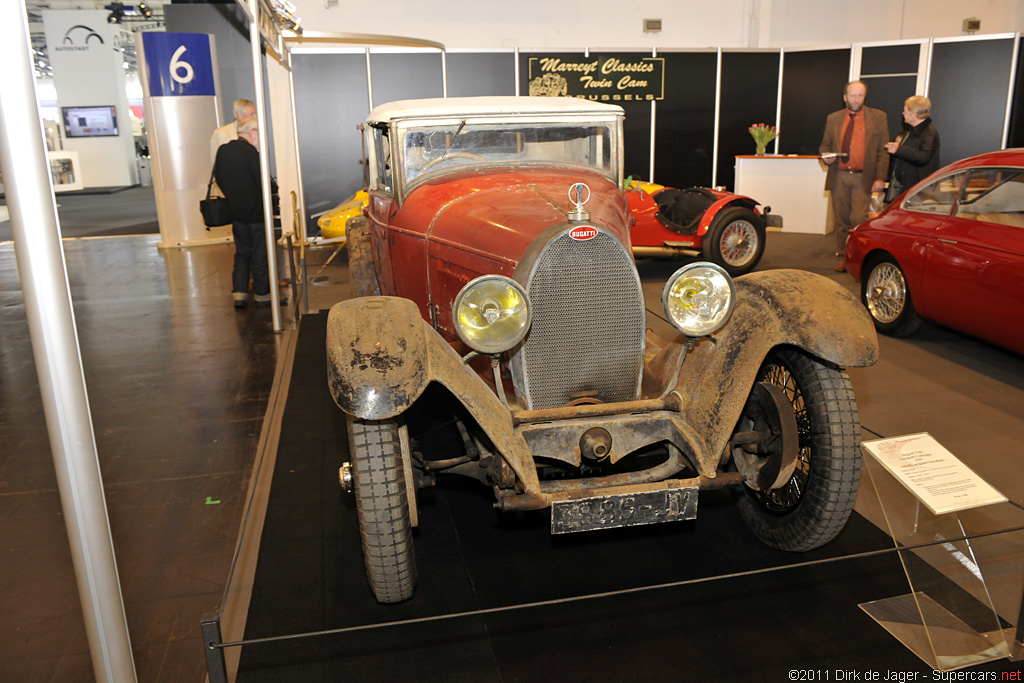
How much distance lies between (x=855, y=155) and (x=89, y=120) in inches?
743

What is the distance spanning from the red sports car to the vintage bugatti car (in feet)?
7.24

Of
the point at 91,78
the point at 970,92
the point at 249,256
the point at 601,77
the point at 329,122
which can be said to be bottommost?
the point at 249,256

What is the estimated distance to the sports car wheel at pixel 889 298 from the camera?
5.61 meters

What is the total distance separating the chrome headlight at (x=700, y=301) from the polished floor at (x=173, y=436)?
0.97 metres

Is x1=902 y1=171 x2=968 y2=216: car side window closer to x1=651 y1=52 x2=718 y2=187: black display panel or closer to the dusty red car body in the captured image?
the dusty red car body

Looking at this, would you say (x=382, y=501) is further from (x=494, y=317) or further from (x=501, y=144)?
(x=501, y=144)

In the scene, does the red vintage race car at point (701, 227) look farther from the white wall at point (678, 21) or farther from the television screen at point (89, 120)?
the television screen at point (89, 120)

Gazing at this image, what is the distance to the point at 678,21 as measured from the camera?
12.5 metres

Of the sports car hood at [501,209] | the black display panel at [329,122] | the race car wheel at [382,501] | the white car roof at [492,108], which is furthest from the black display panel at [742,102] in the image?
the race car wheel at [382,501]

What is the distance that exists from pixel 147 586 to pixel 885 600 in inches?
109

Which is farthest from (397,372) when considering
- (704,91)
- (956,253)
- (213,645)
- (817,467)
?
(704,91)

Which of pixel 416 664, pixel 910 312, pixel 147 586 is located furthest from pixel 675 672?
pixel 910 312

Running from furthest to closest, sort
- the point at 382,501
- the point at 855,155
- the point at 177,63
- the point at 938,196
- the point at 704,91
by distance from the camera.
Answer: the point at 704,91 < the point at 177,63 < the point at 855,155 < the point at 938,196 < the point at 382,501

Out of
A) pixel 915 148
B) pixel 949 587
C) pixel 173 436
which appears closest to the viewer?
pixel 949 587
